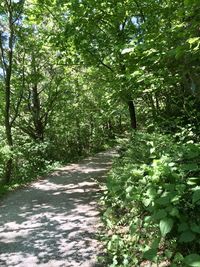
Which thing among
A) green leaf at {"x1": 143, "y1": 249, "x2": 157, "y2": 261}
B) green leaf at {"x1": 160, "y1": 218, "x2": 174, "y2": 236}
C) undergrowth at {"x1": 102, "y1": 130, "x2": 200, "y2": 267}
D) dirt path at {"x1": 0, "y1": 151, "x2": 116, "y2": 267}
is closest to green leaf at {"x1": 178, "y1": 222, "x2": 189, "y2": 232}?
undergrowth at {"x1": 102, "y1": 130, "x2": 200, "y2": 267}

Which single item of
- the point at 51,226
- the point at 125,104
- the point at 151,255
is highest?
the point at 125,104

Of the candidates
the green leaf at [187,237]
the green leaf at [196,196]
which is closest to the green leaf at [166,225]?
the green leaf at [187,237]

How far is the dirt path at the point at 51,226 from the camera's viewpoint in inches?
203

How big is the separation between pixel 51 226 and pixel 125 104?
8055 millimetres

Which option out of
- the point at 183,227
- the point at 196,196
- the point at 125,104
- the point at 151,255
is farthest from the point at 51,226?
the point at 125,104

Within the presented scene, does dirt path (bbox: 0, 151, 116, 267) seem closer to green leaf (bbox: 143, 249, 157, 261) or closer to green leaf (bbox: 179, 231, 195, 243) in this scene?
green leaf (bbox: 143, 249, 157, 261)

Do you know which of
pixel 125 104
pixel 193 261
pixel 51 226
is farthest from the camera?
pixel 125 104

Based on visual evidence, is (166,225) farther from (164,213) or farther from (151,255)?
(151,255)

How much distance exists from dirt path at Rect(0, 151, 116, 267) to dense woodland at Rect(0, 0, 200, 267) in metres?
0.46

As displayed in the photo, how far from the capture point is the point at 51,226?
21.6ft

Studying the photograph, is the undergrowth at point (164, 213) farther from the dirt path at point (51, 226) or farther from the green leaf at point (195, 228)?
the dirt path at point (51, 226)

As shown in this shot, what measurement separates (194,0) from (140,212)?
2829 mm

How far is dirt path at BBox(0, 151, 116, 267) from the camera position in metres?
5.15

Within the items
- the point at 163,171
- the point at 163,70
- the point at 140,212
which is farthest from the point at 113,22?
the point at 163,171
